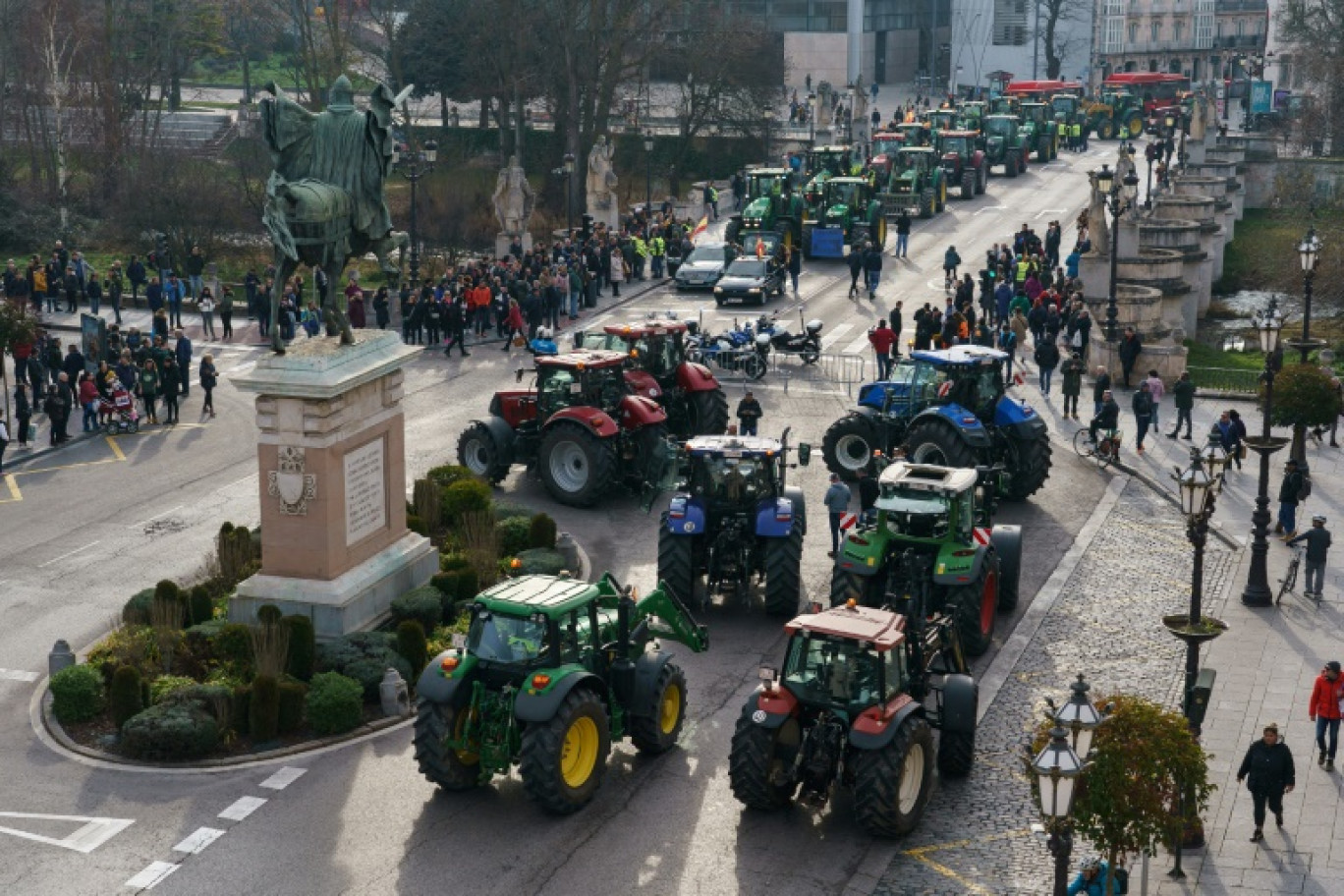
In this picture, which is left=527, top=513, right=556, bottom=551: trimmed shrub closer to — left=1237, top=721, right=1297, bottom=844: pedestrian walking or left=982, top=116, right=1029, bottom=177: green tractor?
left=1237, top=721, right=1297, bottom=844: pedestrian walking

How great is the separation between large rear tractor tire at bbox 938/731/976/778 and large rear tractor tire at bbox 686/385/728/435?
14.4 metres

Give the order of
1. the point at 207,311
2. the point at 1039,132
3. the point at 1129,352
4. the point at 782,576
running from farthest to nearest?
the point at 1039,132, the point at 207,311, the point at 1129,352, the point at 782,576

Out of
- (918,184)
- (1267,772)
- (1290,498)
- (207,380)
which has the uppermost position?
(918,184)

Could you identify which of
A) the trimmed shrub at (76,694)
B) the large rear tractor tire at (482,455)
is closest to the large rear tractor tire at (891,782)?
the trimmed shrub at (76,694)

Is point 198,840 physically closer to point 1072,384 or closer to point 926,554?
point 926,554

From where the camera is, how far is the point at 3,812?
19.5 meters

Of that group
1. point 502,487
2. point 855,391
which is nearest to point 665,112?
point 855,391

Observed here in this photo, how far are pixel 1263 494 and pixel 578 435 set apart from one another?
10438mm

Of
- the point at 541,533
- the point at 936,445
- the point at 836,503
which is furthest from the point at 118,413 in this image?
the point at 936,445

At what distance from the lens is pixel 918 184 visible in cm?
6272

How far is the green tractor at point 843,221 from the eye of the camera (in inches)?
2152

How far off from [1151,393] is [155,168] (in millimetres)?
35698

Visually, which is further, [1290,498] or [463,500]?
[1290,498]

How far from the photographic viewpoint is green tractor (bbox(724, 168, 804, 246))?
54.6 meters
